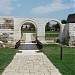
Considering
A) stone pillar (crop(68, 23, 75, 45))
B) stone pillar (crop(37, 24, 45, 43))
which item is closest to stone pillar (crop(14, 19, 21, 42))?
stone pillar (crop(37, 24, 45, 43))

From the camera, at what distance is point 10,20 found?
2684cm

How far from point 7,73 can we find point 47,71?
4.60 ft

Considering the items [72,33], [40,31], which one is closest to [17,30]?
[40,31]

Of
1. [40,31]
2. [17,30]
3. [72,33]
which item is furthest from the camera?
[40,31]

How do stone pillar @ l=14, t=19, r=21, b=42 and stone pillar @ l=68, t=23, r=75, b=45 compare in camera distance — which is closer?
stone pillar @ l=68, t=23, r=75, b=45

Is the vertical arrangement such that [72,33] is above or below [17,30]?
below

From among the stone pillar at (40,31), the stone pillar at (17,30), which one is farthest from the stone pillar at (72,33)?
the stone pillar at (17,30)

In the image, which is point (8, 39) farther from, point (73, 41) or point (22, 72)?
point (22, 72)

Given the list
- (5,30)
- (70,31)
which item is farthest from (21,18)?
(70,31)

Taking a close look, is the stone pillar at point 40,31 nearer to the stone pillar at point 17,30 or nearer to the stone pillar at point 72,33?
the stone pillar at point 17,30

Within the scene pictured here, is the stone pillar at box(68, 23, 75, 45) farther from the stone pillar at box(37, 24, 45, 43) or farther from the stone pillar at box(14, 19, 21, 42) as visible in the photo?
the stone pillar at box(14, 19, 21, 42)

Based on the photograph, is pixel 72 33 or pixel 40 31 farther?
pixel 40 31

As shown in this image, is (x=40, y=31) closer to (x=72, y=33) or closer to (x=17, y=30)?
(x=17, y=30)

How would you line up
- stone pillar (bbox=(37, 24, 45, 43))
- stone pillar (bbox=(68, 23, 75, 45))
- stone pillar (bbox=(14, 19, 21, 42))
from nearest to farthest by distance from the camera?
1. stone pillar (bbox=(68, 23, 75, 45))
2. stone pillar (bbox=(14, 19, 21, 42))
3. stone pillar (bbox=(37, 24, 45, 43))
